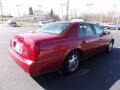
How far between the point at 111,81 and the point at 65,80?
121cm

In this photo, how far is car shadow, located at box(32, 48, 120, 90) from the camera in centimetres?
442

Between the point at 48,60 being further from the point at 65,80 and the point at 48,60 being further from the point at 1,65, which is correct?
the point at 1,65

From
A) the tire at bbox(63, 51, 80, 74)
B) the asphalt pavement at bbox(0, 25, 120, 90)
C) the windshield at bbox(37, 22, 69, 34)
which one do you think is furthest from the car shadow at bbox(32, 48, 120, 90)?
the windshield at bbox(37, 22, 69, 34)

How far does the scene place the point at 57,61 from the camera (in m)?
4.63

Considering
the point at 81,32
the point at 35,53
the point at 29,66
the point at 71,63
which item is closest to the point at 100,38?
the point at 81,32

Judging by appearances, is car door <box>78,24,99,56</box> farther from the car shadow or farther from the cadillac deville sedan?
the car shadow

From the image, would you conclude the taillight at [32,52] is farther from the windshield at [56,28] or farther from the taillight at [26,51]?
the windshield at [56,28]

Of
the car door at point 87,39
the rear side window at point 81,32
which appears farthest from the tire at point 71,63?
the rear side window at point 81,32

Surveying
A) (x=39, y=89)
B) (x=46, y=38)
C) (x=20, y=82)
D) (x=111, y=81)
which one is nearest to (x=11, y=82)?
(x=20, y=82)

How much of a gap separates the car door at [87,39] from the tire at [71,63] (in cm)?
35

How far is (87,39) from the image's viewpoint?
5754 millimetres

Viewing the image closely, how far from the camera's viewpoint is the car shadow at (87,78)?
4422 mm

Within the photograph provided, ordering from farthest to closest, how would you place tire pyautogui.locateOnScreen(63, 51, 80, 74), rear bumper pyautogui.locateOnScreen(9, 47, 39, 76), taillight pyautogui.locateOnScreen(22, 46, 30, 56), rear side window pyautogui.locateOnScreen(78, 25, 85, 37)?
rear side window pyautogui.locateOnScreen(78, 25, 85, 37)
tire pyautogui.locateOnScreen(63, 51, 80, 74)
taillight pyautogui.locateOnScreen(22, 46, 30, 56)
rear bumper pyautogui.locateOnScreen(9, 47, 39, 76)

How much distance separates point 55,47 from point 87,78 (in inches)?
51.2
